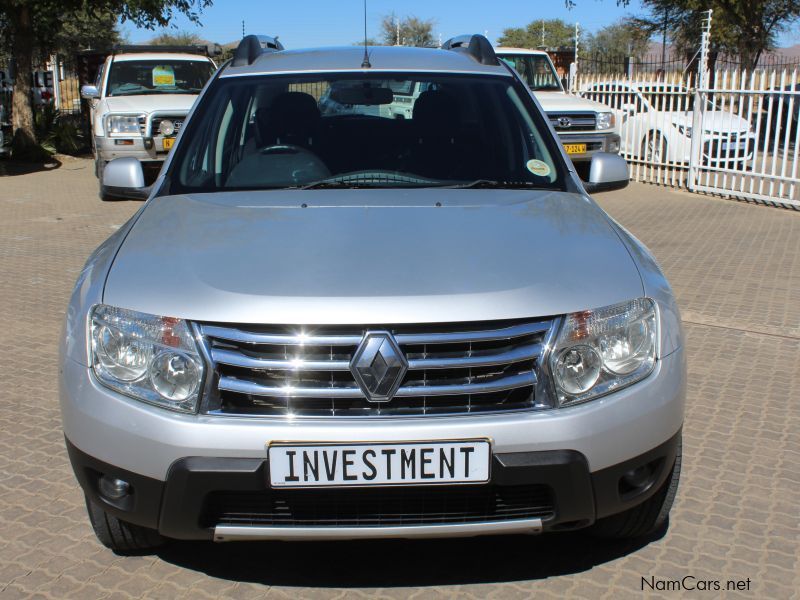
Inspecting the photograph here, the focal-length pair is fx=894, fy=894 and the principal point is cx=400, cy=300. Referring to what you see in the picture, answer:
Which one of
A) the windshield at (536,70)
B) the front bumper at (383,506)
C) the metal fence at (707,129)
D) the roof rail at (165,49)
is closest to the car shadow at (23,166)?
the roof rail at (165,49)

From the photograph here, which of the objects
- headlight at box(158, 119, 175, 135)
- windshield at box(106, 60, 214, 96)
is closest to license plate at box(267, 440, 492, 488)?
headlight at box(158, 119, 175, 135)

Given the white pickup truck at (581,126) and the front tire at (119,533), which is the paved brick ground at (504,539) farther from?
the white pickup truck at (581,126)

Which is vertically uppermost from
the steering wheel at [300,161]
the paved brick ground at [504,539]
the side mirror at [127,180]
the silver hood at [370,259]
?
the steering wheel at [300,161]

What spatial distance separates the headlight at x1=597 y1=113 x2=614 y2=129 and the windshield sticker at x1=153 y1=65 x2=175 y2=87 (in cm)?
685

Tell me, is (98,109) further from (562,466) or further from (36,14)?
(562,466)

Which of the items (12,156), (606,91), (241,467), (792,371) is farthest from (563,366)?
(12,156)

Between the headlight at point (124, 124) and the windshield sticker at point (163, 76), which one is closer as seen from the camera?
the headlight at point (124, 124)

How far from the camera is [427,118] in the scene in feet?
13.2

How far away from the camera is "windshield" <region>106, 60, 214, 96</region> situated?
14.1m

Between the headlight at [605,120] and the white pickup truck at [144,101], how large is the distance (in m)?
6.08

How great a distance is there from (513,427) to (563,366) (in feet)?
0.81

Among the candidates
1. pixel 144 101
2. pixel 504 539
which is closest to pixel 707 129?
pixel 144 101

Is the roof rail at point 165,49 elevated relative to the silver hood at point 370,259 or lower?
elevated

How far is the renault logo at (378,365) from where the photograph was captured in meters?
2.46
